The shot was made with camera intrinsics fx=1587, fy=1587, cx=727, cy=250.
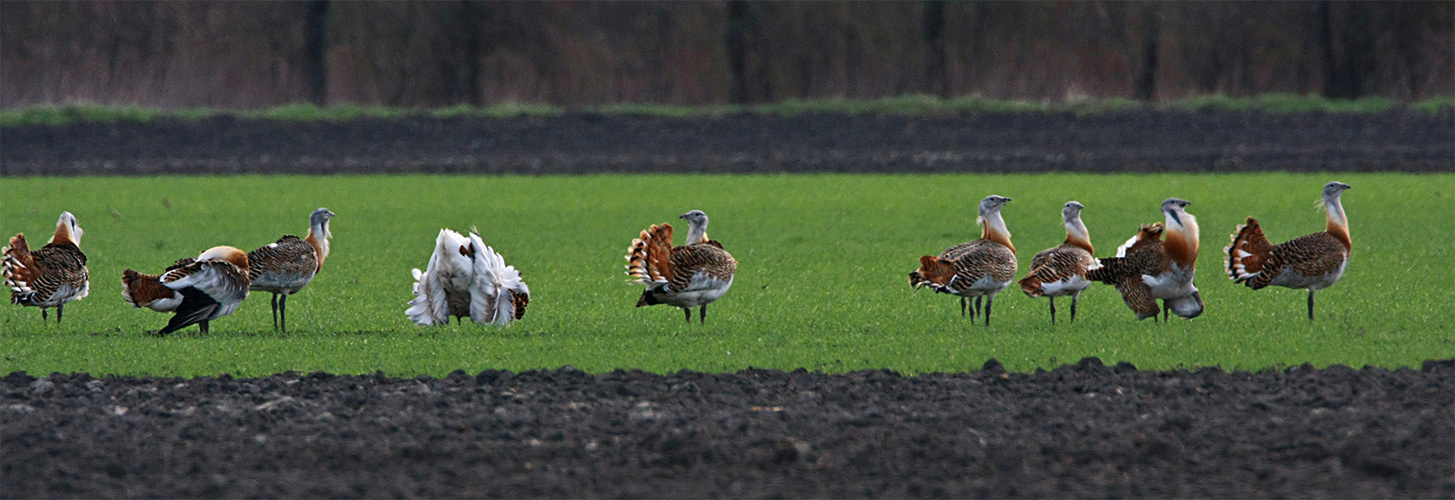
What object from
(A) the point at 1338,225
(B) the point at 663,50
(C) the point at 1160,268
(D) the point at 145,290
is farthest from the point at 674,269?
(B) the point at 663,50

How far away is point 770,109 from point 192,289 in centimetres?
3121

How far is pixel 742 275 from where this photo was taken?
722 inches

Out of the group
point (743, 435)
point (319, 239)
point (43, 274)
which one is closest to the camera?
point (743, 435)

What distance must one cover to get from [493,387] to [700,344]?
7.47 ft

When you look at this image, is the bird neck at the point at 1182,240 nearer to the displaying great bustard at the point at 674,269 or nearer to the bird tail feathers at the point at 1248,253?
the bird tail feathers at the point at 1248,253

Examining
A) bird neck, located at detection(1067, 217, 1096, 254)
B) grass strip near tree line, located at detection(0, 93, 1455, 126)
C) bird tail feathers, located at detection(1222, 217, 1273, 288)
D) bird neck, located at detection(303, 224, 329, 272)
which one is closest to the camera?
bird tail feathers, located at detection(1222, 217, 1273, 288)

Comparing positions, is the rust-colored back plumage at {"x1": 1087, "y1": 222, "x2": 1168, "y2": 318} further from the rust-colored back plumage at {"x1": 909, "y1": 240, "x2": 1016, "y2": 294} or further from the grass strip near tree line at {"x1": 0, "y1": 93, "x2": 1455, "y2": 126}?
the grass strip near tree line at {"x1": 0, "y1": 93, "x2": 1455, "y2": 126}

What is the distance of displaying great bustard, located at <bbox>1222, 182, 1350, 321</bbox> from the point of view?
41.7ft

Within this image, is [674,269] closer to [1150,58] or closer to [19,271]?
[19,271]

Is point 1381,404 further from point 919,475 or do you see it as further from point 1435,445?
point 919,475

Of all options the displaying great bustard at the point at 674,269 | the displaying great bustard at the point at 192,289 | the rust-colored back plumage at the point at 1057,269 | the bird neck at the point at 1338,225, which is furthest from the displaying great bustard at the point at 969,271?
the displaying great bustard at the point at 192,289

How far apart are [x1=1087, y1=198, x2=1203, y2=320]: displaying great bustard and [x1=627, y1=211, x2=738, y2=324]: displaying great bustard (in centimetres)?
302

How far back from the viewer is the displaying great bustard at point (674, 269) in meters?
12.7

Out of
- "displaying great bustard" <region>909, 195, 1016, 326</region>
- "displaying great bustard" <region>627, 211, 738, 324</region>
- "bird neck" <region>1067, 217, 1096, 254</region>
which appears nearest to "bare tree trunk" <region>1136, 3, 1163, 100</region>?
"bird neck" <region>1067, 217, 1096, 254</region>
